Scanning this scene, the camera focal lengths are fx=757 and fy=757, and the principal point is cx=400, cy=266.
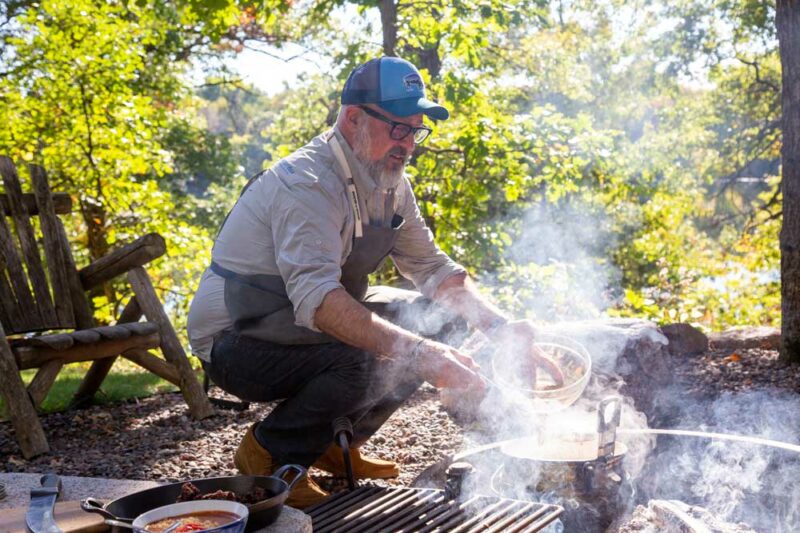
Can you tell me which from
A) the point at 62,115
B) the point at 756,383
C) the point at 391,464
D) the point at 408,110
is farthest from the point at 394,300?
the point at 62,115

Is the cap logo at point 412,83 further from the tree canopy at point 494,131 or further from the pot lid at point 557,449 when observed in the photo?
the tree canopy at point 494,131

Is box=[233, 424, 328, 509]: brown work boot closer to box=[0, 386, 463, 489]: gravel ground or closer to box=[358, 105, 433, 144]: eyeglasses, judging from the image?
box=[0, 386, 463, 489]: gravel ground

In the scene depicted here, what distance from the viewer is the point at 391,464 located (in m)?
3.35

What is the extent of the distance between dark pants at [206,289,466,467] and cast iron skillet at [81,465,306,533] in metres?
0.82

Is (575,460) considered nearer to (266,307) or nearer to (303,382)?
(303,382)

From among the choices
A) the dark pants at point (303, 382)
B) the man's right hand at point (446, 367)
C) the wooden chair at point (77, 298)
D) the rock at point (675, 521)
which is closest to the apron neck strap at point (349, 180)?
the dark pants at point (303, 382)

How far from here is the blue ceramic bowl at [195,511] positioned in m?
1.63

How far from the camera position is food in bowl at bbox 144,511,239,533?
164 cm

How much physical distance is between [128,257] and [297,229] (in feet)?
7.96

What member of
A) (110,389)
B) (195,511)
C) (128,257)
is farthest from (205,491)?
(110,389)

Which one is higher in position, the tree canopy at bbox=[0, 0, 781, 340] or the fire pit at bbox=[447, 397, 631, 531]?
the tree canopy at bbox=[0, 0, 781, 340]

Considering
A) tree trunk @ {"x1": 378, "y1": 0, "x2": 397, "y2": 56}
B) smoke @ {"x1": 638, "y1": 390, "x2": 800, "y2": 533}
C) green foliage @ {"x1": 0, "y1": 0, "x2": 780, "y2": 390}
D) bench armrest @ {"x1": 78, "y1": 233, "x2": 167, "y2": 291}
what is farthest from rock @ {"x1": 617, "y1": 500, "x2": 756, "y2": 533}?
tree trunk @ {"x1": 378, "y1": 0, "x2": 397, "y2": 56}

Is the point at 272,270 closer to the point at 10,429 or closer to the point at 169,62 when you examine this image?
the point at 10,429

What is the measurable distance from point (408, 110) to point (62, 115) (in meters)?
5.64
